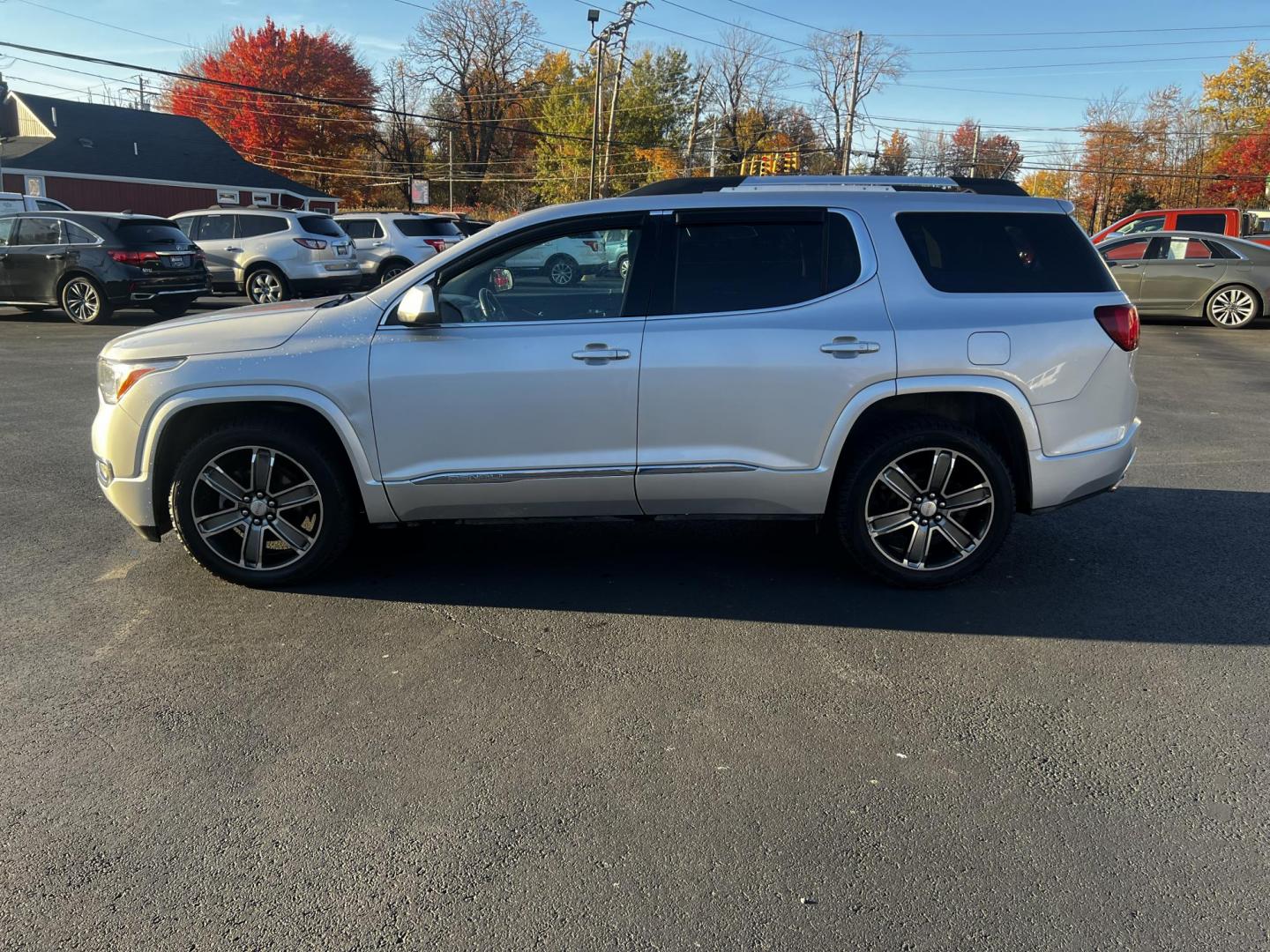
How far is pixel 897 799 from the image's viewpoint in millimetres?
2982

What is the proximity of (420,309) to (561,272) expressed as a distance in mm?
700

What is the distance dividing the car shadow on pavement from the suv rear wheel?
46.0 feet

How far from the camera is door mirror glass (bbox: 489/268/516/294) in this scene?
4484 millimetres

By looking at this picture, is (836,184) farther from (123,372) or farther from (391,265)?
(391,265)

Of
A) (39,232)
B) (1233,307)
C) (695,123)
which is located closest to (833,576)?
(1233,307)

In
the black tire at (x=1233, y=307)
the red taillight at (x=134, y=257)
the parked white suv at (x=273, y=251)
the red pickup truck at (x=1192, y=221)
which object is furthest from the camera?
the red pickup truck at (x=1192, y=221)

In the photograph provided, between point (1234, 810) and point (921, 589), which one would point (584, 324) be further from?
point (1234, 810)

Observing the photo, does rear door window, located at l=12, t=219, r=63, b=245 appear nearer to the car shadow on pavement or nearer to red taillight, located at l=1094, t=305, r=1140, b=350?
the car shadow on pavement

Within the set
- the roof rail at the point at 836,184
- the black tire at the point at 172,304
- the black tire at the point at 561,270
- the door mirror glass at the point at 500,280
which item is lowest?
the black tire at the point at 172,304

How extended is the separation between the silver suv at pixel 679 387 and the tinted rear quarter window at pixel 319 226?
14245 mm

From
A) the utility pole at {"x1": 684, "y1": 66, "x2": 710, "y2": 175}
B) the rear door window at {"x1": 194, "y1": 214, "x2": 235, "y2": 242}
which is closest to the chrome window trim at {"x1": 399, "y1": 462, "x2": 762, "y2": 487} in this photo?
the rear door window at {"x1": 194, "y1": 214, "x2": 235, "y2": 242}

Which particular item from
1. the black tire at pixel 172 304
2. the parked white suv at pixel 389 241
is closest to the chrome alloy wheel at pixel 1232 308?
the parked white suv at pixel 389 241

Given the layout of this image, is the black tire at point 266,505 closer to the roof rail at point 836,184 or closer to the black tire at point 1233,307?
the roof rail at point 836,184

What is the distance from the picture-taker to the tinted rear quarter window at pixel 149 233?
15641 mm
